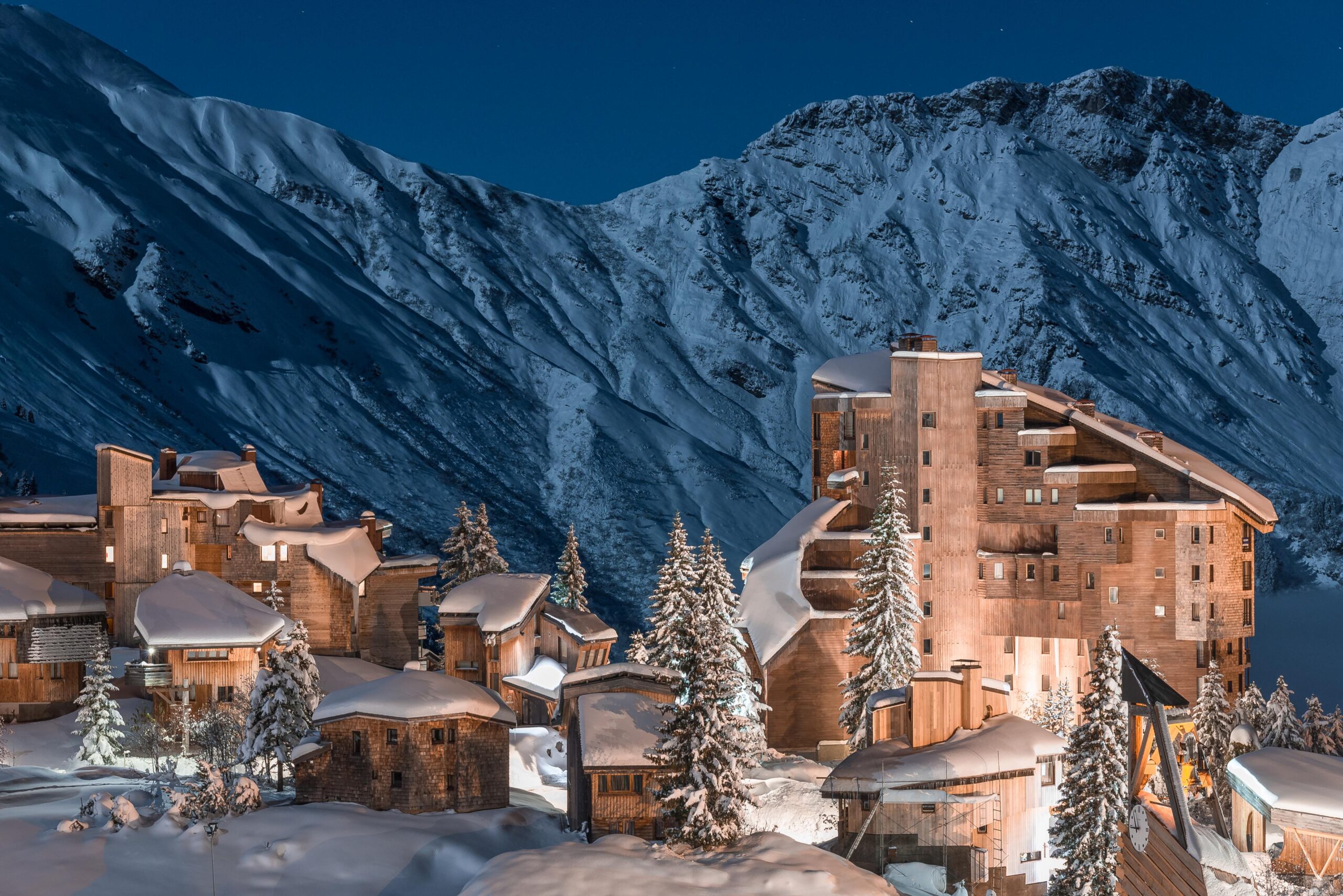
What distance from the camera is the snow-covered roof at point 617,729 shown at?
45.2 metres

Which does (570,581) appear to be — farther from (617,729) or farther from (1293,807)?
(1293,807)

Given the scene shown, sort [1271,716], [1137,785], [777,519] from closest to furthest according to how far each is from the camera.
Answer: [1137,785]
[1271,716]
[777,519]

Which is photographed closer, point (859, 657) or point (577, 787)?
point (577, 787)

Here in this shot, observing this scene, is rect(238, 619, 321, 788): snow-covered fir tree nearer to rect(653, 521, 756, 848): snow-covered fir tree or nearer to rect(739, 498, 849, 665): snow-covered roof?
rect(653, 521, 756, 848): snow-covered fir tree

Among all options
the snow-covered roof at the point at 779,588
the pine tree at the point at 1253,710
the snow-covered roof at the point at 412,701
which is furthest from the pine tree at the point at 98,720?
the pine tree at the point at 1253,710

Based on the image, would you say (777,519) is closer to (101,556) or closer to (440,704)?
(101,556)

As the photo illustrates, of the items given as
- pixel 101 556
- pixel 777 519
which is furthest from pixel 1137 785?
pixel 777 519

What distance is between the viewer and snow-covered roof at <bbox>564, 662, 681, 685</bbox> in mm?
52594

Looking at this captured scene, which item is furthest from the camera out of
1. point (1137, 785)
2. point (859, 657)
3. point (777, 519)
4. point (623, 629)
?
point (777, 519)

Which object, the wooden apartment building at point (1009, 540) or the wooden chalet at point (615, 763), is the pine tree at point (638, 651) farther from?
the wooden chalet at point (615, 763)

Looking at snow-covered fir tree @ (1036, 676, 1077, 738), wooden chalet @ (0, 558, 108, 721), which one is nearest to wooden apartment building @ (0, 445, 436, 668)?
wooden chalet @ (0, 558, 108, 721)

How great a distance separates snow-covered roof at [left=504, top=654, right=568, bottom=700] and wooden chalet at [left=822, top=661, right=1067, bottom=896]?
20.7 m

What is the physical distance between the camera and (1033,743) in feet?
155

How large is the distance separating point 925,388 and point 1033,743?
2822 centimetres
